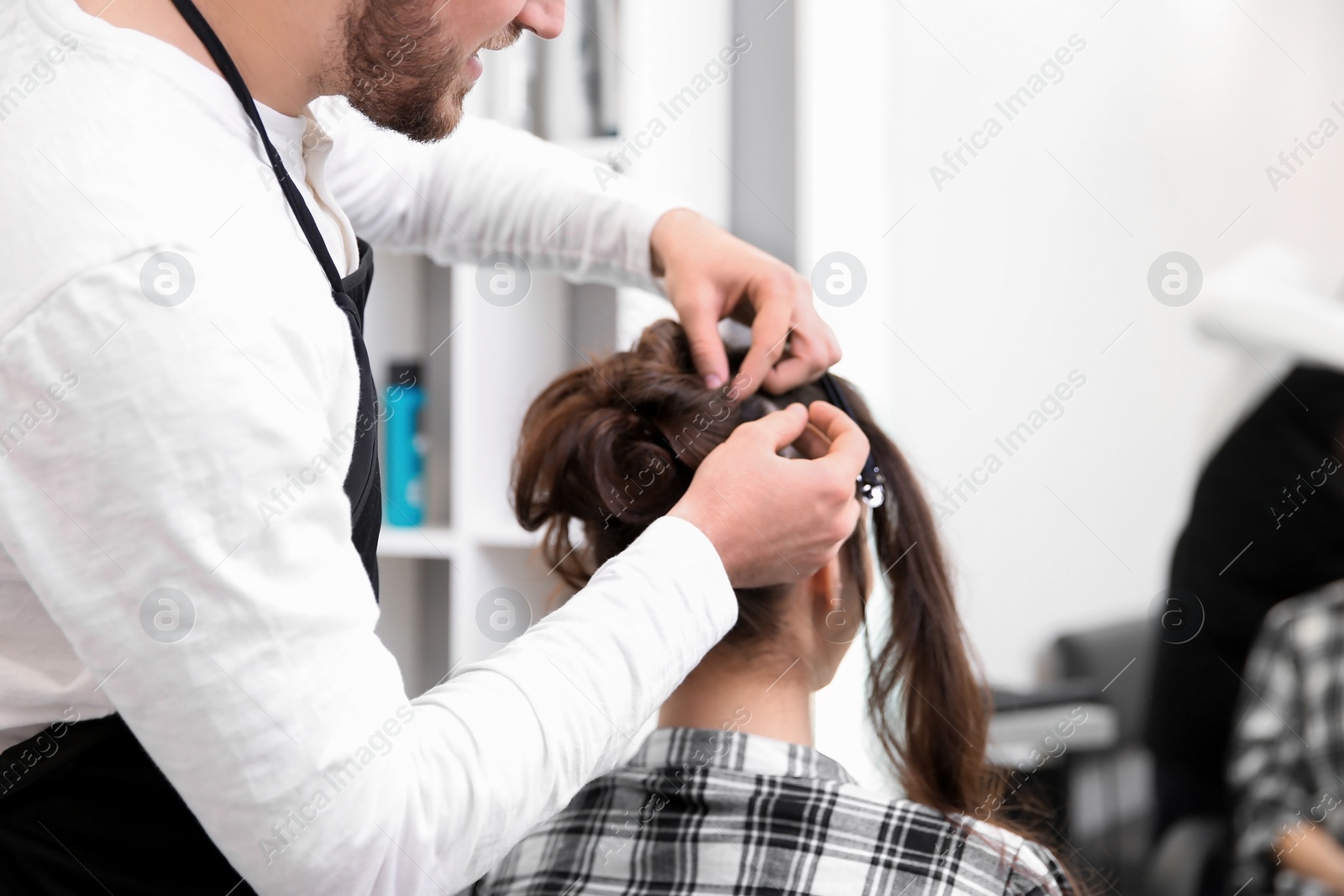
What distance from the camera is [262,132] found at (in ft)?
2.43

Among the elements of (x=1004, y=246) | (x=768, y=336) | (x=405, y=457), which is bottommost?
(x=405, y=457)

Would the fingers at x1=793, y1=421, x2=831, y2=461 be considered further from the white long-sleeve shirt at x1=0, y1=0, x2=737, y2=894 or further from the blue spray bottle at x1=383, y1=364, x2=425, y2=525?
the blue spray bottle at x1=383, y1=364, x2=425, y2=525

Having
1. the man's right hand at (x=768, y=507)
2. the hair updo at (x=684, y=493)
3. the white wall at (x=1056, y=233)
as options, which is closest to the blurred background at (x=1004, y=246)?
the white wall at (x=1056, y=233)

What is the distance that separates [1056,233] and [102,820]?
1.48 m

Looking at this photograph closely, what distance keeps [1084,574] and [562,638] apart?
4.05 ft

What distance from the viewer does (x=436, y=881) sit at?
0.64 meters

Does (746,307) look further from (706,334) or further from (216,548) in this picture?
(216,548)

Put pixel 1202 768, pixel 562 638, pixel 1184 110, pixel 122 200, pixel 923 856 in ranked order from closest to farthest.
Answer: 1. pixel 122 200
2. pixel 562 638
3. pixel 923 856
4. pixel 1184 110
5. pixel 1202 768

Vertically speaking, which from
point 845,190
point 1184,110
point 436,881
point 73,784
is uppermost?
point 1184,110

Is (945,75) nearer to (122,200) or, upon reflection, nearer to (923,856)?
(923,856)

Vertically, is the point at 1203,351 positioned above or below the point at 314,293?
above

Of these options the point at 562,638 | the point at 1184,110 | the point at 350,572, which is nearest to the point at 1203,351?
the point at 1184,110

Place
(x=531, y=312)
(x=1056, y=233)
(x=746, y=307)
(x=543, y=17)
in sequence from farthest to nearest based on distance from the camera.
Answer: (x=531, y=312) < (x=1056, y=233) < (x=746, y=307) < (x=543, y=17)

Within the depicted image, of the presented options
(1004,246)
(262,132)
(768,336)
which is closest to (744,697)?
(768,336)
